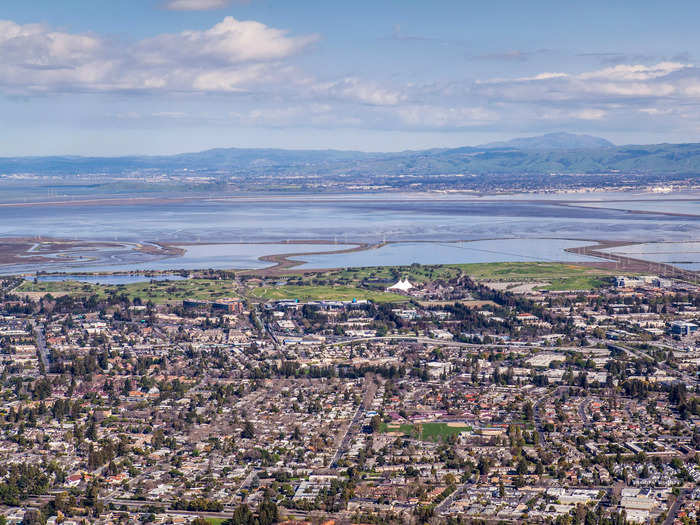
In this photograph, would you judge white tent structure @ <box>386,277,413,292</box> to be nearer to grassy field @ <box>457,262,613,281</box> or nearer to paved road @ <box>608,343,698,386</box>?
grassy field @ <box>457,262,613,281</box>

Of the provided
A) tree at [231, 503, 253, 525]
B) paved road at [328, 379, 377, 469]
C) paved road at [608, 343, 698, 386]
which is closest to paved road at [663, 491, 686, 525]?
paved road at [328, 379, 377, 469]

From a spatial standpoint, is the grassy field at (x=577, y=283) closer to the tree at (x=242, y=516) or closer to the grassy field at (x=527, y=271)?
the grassy field at (x=527, y=271)

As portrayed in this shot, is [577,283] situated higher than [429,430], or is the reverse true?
[577,283]

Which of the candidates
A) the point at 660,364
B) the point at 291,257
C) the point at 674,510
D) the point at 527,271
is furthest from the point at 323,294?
the point at 674,510

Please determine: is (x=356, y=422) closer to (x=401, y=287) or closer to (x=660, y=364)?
(x=660, y=364)

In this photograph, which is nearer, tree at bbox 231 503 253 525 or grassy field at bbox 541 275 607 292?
tree at bbox 231 503 253 525

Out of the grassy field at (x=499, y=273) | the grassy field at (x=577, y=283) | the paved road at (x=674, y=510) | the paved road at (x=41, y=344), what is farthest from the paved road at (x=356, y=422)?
the grassy field at (x=499, y=273)
